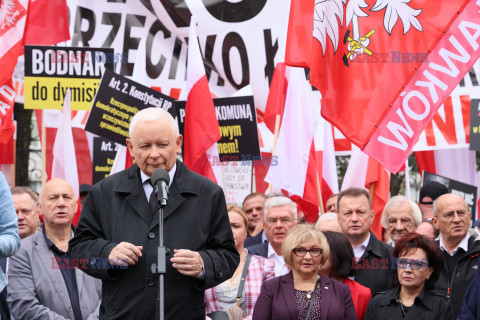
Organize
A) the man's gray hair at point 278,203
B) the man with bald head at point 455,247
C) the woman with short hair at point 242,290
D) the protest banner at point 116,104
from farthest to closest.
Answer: the protest banner at point 116,104 → the man's gray hair at point 278,203 → the man with bald head at point 455,247 → the woman with short hair at point 242,290

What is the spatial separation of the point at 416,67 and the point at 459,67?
345mm

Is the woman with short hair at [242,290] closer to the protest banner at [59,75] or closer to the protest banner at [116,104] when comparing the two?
the protest banner at [116,104]

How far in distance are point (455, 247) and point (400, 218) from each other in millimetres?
664

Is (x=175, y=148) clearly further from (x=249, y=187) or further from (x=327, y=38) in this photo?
(x=249, y=187)

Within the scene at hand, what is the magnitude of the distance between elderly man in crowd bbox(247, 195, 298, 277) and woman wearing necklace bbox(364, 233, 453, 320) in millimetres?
1417

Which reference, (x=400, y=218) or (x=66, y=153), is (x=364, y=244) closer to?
(x=400, y=218)

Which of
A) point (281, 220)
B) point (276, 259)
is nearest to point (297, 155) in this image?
point (281, 220)

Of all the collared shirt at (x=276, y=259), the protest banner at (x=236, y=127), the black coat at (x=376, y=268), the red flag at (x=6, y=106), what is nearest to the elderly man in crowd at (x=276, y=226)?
the collared shirt at (x=276, y=259)

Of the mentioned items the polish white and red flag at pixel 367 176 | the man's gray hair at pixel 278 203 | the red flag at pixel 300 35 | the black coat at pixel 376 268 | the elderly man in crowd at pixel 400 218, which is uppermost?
the red flag at pixel 300 35

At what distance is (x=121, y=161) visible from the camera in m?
9.88

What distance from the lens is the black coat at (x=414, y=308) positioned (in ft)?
20.0

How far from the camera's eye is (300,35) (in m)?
7.80

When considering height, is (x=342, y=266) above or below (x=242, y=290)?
above

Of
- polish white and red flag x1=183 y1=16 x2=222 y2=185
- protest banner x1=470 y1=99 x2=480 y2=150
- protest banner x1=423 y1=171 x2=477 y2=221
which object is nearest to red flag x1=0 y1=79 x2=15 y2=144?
polish white and red flag x1=183 y1=16 x2=222 y2=185
